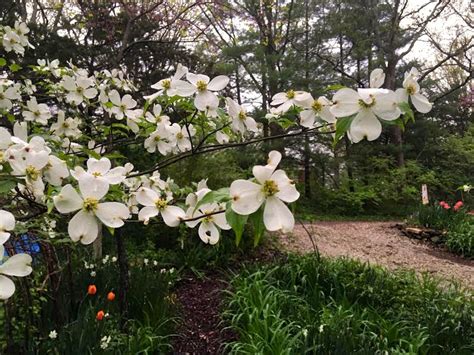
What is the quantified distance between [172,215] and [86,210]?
9.5 inches

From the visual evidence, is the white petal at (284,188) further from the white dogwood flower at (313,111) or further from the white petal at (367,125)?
the white dogwood flower at (313,111)

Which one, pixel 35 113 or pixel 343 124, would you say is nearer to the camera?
pixel 343 124

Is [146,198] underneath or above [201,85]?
underneath

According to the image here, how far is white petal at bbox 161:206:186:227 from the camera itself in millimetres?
945

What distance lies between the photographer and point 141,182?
1.54m

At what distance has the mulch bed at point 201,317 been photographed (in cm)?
265

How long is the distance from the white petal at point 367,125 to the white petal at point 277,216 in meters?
0.22

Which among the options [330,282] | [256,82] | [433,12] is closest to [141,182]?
[330,282]

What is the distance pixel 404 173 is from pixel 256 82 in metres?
4.67

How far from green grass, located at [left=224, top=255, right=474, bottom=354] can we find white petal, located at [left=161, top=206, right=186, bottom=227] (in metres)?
1.33

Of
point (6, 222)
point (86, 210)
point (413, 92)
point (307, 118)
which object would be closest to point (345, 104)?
point (413, 92)

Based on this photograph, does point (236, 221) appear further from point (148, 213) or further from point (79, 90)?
point (79, 90)

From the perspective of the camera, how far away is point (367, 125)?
764 mm

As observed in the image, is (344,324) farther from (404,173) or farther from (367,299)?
(404,173)
